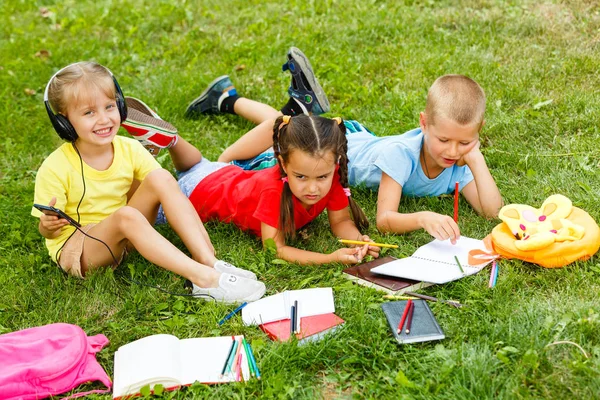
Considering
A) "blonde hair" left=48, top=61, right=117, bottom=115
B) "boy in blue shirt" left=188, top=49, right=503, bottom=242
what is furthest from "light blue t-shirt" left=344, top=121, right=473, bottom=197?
"blonde hair" left=48, top=61, right=117, bottom=115

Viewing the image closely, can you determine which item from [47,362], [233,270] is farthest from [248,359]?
[47,362]

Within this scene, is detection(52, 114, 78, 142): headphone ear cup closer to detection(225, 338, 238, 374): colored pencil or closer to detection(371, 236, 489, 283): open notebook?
detection(225, 338, 238, 374): colored pencil

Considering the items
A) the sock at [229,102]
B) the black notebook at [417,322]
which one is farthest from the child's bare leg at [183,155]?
the black notebook at [417,322]

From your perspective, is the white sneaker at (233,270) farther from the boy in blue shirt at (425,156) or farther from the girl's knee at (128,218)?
the boy in blue shirt at (425,156)

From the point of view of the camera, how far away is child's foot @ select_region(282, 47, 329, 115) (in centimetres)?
507

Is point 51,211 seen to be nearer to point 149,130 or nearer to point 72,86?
point 72,86

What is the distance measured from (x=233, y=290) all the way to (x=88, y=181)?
1137 mm

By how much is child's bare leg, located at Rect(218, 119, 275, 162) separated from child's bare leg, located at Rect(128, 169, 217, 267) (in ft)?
3.35

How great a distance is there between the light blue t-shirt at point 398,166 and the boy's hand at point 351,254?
0.65 metres

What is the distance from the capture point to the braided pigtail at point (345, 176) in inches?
158

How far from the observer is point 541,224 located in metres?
3.83

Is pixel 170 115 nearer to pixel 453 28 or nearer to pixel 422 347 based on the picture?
pixel 453 28

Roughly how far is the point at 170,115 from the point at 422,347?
3.81 metres

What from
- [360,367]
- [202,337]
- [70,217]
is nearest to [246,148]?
[70,217]
